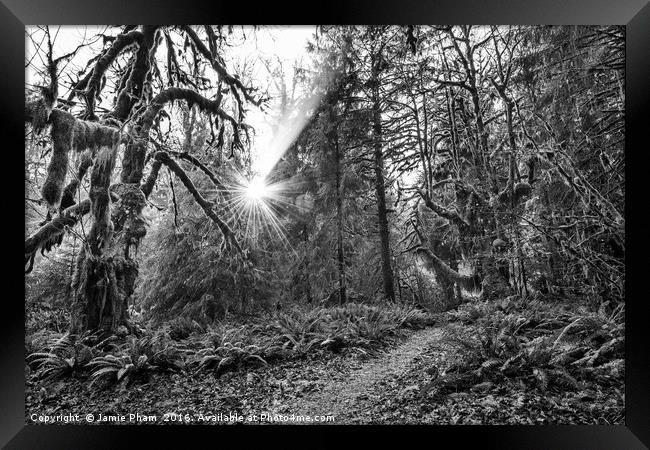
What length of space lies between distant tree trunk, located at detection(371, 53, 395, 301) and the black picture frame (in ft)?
2.64

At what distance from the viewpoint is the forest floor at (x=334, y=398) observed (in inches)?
98.3

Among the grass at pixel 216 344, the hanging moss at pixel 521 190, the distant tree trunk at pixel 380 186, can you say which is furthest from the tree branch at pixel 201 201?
the hanging moss at pixel 521 190

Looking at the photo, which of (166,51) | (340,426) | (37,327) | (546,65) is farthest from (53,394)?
(546,65)

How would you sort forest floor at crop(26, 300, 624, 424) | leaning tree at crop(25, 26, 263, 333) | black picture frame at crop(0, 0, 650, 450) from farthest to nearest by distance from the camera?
leaning tree at crop(25, 26, 263, 333) < forest floor at crop(26, 300, 624, 424) < black picture frame at crop(0, 0, 650, 450)

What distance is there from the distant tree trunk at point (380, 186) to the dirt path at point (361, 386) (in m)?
0.59

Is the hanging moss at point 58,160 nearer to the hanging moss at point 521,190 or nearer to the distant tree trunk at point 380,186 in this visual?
the distant tree trunk at point 380,186

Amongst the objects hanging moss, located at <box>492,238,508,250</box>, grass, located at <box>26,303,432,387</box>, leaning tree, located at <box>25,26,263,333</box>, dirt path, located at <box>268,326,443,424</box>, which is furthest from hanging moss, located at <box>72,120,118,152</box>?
hanging moss, located at <box>492,238,508,250</box>

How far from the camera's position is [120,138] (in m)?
3.00

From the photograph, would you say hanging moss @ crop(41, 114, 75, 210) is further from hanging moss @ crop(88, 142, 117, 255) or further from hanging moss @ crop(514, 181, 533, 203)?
hanging moss @ crop(514, 181, 533, 203)

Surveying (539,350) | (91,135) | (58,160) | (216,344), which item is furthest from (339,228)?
(58,160)

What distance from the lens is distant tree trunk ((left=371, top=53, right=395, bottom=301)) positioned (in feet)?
10.2

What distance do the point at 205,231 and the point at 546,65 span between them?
4255 millimetres

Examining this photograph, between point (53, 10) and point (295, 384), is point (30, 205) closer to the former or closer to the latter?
point (53, 10)

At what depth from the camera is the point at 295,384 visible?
9.09 ft
